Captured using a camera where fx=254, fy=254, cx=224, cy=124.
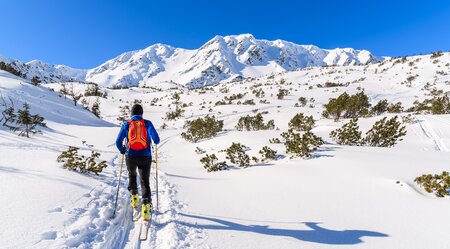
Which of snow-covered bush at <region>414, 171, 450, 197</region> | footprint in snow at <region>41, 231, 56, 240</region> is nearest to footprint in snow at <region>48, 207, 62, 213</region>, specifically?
footprint in snow at <region>41, 231, 56, 240</region>

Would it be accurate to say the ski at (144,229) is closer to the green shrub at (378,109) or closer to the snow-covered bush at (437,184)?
the snow-covered bush at (437,184)

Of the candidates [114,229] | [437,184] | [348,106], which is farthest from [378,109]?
[114,229]

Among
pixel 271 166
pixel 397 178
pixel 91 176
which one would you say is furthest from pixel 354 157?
pixel 91 176

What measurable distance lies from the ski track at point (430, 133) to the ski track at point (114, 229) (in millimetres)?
12875

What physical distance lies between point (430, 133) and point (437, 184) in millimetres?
11307

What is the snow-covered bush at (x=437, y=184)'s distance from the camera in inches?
217

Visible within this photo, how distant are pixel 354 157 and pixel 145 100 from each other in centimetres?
5075

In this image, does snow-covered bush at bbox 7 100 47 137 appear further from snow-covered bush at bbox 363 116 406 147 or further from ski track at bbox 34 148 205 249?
snow-covered bush at bbox 363 116 406 147

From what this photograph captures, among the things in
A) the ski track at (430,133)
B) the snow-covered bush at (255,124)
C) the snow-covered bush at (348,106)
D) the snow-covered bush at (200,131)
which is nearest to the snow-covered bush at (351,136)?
the ski track at (430,133)

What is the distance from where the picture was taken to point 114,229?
4668 mm

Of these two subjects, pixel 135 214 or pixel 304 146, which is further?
pixel 304 146

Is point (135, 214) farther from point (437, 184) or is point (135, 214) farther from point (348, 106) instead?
point (348, 106)

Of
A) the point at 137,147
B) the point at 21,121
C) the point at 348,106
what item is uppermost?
the point at 348,106

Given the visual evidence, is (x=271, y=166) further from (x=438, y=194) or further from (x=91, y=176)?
(x=91, y=176)
